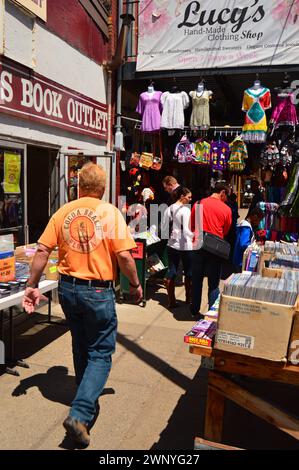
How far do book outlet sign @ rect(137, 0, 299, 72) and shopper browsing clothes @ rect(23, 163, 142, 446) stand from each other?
5.26 m

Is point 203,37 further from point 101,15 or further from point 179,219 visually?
point 179,219

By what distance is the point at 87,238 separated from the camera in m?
3.03

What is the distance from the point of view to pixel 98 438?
3043mm

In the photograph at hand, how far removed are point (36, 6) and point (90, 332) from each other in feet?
14.4

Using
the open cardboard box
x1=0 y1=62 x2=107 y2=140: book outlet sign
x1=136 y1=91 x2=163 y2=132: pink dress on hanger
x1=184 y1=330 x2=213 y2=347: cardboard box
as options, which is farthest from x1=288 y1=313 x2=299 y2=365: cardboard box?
x1=136 y1=91 x2=163 y2=132: pink dress on hanger

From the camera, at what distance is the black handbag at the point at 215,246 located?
17.9 feet

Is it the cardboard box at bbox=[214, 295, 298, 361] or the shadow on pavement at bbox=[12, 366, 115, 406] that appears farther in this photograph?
the shadow on pavement at bbox=[12, 366, 115, 406]

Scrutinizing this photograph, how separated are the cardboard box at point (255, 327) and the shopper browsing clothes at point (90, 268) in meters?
0.92

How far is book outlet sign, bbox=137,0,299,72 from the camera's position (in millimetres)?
7062

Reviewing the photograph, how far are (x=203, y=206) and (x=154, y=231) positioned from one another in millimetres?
1954

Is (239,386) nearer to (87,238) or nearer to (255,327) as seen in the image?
(255,327)

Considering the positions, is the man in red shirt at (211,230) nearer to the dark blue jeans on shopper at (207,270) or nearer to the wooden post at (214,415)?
the dark blue jeans on shopper at (207,270)

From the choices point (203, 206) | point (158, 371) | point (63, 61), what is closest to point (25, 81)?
point (63, 61)

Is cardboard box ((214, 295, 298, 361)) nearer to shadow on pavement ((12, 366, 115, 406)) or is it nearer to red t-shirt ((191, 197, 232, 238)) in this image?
shadow on pavement ((12, 366, 115, 406))
